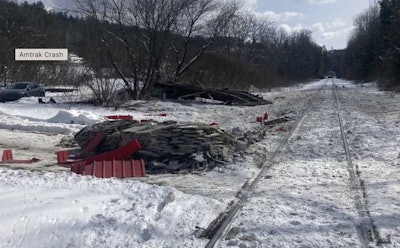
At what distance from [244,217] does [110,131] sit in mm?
6247

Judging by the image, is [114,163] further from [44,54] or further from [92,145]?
[44,54]

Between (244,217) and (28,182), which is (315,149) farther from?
(28,182)

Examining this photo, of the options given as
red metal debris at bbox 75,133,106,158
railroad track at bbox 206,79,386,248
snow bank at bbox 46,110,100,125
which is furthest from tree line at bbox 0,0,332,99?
railroad track at bbox 206,79,386,248

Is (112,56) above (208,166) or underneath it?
above

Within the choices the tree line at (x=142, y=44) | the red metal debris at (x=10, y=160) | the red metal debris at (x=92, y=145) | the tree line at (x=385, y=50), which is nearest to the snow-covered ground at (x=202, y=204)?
the red metal debris at (x=10, y=160)

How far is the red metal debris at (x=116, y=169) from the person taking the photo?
8.58m

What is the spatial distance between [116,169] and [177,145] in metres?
1.62

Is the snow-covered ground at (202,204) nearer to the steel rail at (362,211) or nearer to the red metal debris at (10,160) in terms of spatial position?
the steel rail at (362,211)

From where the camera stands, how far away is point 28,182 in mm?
7469

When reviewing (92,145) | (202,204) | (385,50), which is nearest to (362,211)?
(202,204)

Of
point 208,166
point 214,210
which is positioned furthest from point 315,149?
point 214,210

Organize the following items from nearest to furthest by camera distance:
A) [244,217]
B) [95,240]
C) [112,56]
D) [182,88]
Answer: [95,240], [244,217], [112,56], [182,88]

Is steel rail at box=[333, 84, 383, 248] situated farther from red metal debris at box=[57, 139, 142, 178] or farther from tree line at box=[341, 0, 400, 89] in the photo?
tree line at box=[341, 0, 400, 89]

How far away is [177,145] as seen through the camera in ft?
32.9
